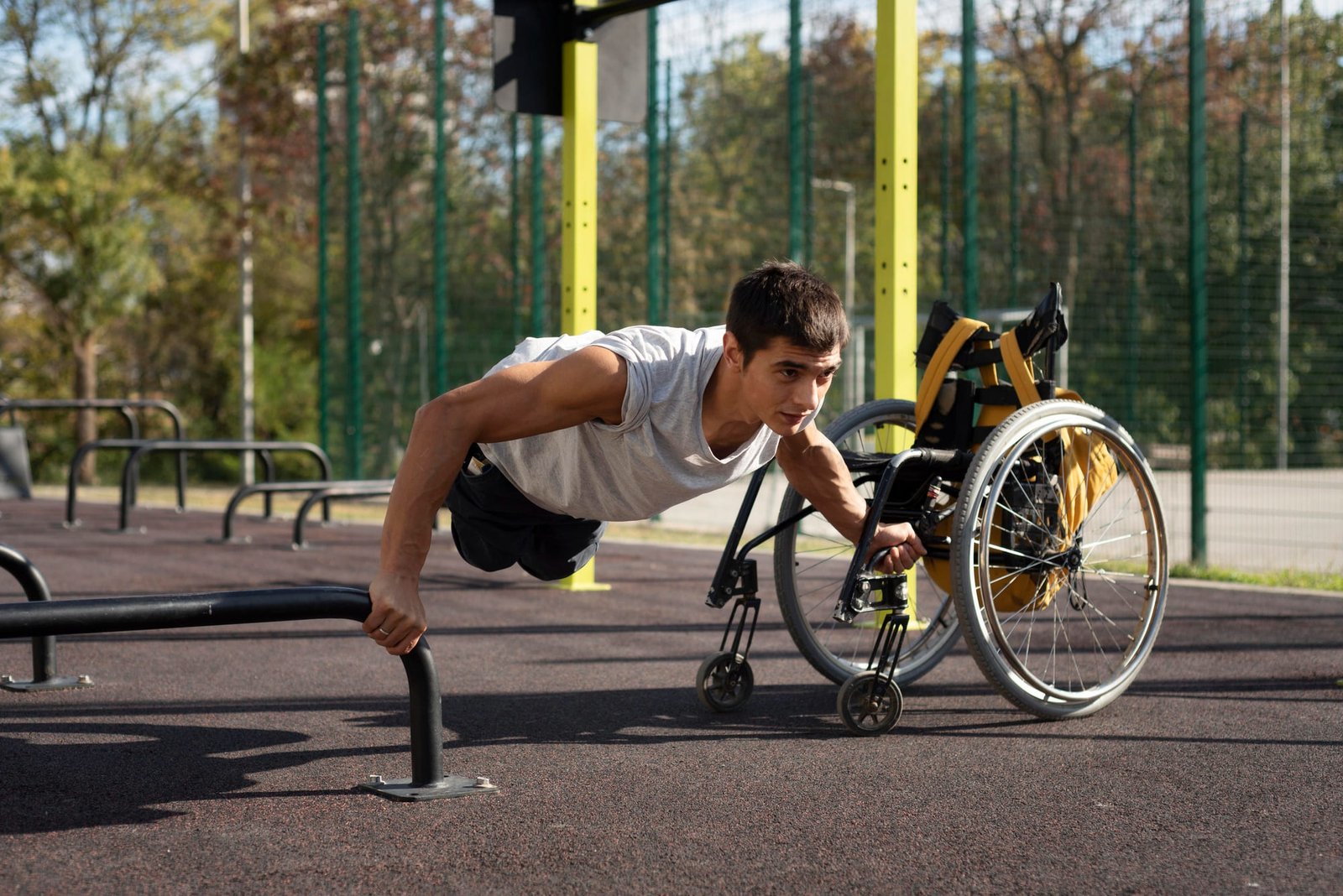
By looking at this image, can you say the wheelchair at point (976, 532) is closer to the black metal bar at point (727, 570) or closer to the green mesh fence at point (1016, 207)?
the black metal bar at point (727, 570)

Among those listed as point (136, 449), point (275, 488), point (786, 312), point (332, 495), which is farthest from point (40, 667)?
point (136, 449)

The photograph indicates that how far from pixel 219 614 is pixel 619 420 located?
96 centimetres

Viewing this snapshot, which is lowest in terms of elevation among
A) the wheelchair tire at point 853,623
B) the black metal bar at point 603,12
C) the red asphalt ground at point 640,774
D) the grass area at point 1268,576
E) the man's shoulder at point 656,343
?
the grass area at point 1268,576

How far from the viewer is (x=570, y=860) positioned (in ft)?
8.98

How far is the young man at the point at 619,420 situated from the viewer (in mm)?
2859

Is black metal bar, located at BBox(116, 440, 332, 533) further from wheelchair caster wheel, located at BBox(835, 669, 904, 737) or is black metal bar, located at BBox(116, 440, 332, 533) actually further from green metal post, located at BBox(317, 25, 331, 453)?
wheelchair caster wheel, located at BBox(835, 669, 904, 737)

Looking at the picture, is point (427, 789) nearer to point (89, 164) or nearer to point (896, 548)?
point (896, 548)

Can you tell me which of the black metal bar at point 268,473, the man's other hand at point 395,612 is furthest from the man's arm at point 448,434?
the black metal bar at point 268,473

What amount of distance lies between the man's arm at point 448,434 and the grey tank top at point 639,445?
111 mm

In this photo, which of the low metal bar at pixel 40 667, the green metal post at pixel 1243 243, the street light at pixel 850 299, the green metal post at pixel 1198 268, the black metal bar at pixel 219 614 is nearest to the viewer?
the black metal bar at pixel 219 614

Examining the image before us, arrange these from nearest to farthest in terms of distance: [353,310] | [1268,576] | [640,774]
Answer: [640,774] < [1268,576] < [353,310]

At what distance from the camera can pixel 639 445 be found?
3.09 m

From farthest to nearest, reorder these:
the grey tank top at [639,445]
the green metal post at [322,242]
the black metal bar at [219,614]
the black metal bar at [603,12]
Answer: the green metal post at [322,242], the black metal bar at [603,12], the grey tank top at [639,445], the black metal bar at [219,614]

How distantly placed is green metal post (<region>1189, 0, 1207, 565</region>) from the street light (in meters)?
3.86
